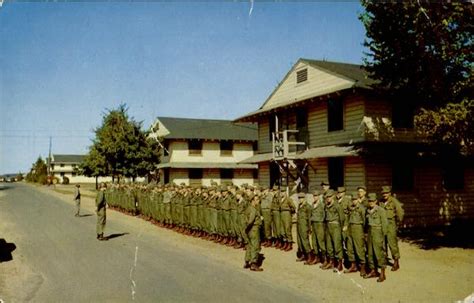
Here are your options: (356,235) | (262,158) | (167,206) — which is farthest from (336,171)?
(356,235)

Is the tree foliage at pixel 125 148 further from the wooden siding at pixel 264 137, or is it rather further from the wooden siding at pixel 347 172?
the wooden siding at pixel 347 172

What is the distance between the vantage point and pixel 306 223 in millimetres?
11258

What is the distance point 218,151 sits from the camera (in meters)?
38.9

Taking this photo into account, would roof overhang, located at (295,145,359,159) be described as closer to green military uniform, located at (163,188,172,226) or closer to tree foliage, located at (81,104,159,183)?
green military uniform, located at (163,188,172,226)

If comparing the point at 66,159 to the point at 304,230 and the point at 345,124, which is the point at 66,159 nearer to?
the point at 345,124

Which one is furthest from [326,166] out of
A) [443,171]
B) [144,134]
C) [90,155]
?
[90,155]

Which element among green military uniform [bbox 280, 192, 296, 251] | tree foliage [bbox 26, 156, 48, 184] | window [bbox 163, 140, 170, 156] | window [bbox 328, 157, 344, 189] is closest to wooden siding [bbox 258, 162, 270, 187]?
window [bbox 328, 157, 344, 189]

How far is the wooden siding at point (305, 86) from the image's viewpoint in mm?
19875

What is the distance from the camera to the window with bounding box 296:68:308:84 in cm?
2221

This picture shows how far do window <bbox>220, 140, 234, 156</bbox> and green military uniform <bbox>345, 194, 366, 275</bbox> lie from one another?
2948 cm

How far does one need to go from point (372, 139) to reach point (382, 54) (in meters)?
5.22

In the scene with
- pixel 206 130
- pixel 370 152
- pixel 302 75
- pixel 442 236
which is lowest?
pixel 442 236

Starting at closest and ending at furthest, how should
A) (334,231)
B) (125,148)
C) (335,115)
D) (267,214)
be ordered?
(334,231)
(267,214)
(335,115)
(125,148)

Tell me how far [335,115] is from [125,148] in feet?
62.9
